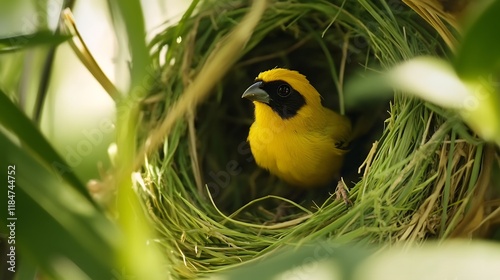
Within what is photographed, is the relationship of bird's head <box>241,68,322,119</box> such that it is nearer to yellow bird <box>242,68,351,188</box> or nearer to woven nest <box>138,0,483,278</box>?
yellow bird <box>242,68,351,188</box>

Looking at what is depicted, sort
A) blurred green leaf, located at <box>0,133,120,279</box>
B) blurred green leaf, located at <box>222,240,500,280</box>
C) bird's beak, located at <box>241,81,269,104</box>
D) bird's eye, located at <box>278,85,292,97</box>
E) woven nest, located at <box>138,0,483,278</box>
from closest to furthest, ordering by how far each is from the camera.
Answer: blurred green leaf, located at <box>222,240,500,280</box> < blurred green leaf, located at <box>0,133,120,279</box> < woven nest, located at <box>138,0,483,278</box> < bird's beak, located at <box>241,81,269,104</box> < bird's eye, located at <box>278,85,292,97</box>

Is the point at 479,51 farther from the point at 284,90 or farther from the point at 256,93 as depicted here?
the point at 284,90

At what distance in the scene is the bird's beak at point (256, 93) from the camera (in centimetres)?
221

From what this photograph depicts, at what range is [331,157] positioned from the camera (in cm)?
240

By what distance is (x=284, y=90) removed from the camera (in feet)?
7.72

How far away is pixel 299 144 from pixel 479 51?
1567 mm

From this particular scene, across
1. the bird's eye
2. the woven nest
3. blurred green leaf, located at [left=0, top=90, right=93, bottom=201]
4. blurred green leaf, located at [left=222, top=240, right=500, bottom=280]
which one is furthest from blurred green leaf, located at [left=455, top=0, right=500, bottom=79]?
the bird's eye

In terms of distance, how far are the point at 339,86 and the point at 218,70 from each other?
3.78 ft

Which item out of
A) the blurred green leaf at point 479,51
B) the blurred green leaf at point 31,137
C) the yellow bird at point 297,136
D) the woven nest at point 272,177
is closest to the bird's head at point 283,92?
the yellow bird at point 297,136

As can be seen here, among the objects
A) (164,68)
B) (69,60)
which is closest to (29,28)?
(164,68)

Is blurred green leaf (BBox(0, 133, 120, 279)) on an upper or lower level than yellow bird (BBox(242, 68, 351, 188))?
lower

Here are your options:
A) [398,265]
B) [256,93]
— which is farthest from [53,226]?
[256,93]

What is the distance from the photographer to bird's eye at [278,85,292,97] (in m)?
2.34

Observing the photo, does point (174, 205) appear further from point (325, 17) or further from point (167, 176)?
point (325, 17)
